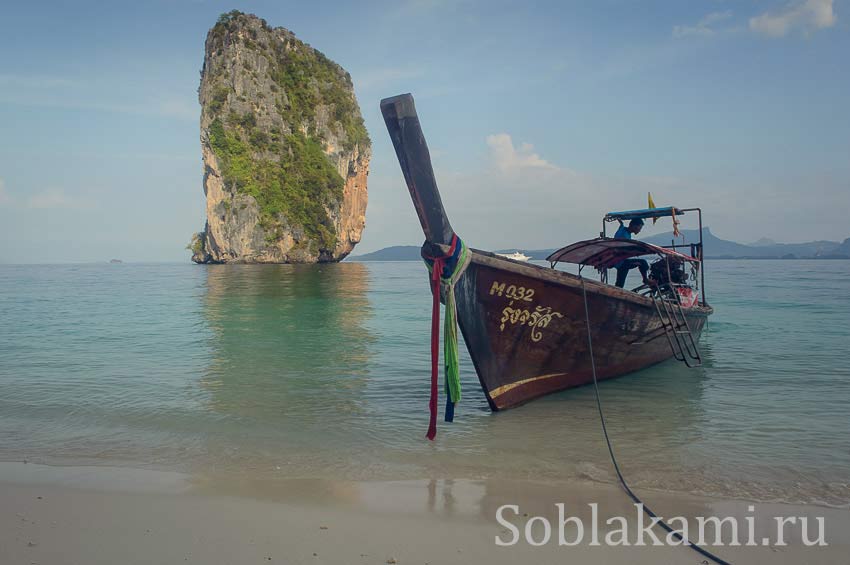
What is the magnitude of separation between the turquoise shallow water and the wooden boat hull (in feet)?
1.16

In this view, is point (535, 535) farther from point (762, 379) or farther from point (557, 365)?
point (762, 379)

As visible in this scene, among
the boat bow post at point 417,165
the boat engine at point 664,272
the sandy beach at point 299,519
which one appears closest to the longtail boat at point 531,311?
the boat bow post at point 417,165

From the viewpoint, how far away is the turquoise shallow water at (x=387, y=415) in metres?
4.57

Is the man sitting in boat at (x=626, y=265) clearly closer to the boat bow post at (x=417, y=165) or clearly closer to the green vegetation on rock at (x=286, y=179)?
the boat bow post at (x=417, y=165)

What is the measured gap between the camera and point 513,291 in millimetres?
5828

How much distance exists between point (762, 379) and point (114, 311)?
18.5 m

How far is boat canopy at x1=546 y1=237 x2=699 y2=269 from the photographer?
725 centimetres

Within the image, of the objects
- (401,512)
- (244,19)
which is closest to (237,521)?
(401,512)

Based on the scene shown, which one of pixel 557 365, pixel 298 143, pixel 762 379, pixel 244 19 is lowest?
pixel 762 379

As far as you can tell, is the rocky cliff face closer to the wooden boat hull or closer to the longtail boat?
the longtail boat

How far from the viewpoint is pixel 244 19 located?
209 ft

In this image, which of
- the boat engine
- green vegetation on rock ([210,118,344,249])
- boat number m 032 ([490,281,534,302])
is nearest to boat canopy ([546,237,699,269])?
the boat engine

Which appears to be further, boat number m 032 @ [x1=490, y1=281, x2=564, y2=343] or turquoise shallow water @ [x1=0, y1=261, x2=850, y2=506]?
boat number m 032 @ [x1=490, y1=281, x2=564, y2=343]

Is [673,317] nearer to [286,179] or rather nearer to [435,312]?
[435,312]
